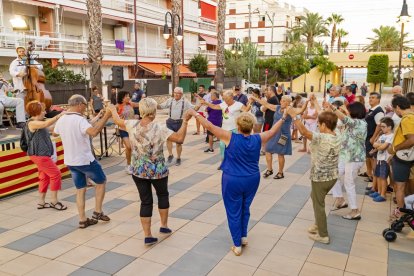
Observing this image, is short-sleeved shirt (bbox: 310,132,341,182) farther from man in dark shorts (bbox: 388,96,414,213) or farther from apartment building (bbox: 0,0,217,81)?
apartment building (bbox: 0,0,217,81)

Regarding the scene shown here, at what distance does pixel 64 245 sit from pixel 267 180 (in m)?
4.39

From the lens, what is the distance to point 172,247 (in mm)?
4633

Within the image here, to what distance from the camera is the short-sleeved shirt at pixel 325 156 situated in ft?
14.9

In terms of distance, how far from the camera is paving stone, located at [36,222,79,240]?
16.4 ft

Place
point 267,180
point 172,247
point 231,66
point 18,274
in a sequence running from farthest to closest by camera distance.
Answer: point 231,66 < point 267,180 < point 172,247 < point 18,274

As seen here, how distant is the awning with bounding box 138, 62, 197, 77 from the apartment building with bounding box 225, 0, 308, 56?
31.3 m

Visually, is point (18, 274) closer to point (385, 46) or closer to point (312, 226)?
point (312, 226)

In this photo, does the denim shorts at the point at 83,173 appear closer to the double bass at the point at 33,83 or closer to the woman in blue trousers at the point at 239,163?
the woman in blue trousers at the point at 239,163

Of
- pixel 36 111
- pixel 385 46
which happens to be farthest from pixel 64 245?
pixel 385 46

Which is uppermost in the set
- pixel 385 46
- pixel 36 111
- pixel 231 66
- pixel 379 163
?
pixel 385 46

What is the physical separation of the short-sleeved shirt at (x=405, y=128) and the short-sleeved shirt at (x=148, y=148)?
129 inches

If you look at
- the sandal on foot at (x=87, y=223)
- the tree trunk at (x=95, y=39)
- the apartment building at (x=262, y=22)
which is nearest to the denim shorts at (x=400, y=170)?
the sandal on foot at (x=87, y=223)

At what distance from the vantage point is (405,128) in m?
4.98

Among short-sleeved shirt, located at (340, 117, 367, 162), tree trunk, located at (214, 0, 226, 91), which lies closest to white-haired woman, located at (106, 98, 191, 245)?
short-sleeved shirt, located at (340, 117, 367, 162)
